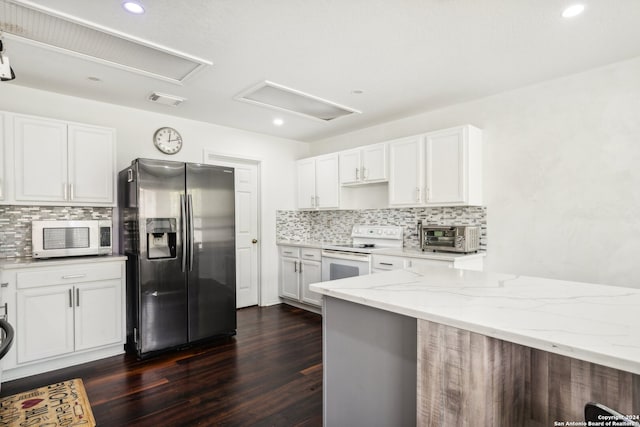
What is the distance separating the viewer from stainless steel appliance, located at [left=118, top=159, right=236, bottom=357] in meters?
3.11

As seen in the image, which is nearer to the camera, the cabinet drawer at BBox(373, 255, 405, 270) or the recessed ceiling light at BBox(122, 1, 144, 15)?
the recessed ceiling light at BBox(122, 1, 144, 15)

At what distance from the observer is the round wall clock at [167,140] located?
390 cm

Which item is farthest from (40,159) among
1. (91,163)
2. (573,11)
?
(573,11)

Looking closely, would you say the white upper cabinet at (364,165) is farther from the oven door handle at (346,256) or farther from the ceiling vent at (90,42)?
the ceiling vent at (90,42)

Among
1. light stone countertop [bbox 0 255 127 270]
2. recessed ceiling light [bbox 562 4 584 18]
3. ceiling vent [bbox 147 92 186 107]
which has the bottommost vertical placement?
light stone countertop [bbox 0 255 127 270]

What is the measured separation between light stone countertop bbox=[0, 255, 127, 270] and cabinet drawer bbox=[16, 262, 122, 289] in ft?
0.14

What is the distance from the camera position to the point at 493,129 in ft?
11.2

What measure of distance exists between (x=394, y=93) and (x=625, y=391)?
2.82 meters

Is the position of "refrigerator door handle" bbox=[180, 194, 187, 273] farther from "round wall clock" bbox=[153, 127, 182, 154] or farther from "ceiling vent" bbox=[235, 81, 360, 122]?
"ceiling vent" bbox=[235, 81, 360, 122]

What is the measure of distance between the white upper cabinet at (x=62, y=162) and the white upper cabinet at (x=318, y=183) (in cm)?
252

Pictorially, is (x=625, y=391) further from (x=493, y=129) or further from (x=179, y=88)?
(x=179, y=88)

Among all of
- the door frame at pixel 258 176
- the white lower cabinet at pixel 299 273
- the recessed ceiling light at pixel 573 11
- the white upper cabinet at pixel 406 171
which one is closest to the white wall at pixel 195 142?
the door frame at pixel 258 176

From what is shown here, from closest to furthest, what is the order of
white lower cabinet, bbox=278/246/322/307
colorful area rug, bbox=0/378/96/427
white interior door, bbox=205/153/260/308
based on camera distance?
colorful area rug, bbox=0/378/96/427 < white lower cabinet, bbox=278/246/322/307 < white interior door, bbox=205/153/260/308

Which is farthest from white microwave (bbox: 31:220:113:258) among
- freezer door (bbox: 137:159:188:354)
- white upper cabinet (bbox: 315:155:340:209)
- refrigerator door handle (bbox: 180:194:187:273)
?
white upper cabinet (bbox: 315:155:340:209)
